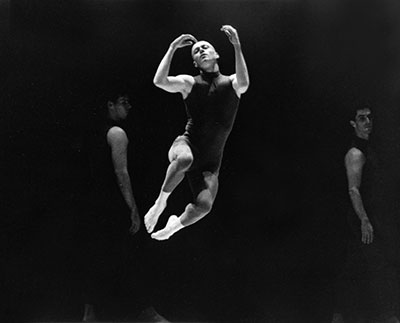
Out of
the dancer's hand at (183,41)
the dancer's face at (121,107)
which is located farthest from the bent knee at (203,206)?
the dancer's hand at (183,41)

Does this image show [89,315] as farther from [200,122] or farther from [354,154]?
[354,154]

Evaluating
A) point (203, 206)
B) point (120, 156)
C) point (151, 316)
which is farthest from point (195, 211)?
point (151, 316)

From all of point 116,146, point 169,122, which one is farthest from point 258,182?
point 116,146

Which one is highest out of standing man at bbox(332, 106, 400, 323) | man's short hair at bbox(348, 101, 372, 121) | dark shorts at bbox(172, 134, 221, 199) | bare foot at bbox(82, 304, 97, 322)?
man's short hair at bbox(348, 101, 372, 121)

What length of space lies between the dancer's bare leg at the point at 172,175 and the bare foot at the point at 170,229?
0.16 ft

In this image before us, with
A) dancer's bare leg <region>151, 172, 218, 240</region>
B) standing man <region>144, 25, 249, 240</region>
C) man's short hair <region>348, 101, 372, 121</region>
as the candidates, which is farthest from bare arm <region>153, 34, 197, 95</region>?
man's short hair <region>348, 101, 372, 121</region>

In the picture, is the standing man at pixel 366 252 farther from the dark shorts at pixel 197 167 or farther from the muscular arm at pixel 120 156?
the muscular arm at pixel 120 156

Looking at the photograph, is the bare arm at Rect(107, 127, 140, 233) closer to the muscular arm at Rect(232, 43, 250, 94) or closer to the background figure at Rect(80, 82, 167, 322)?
the background figure at Rect(80, 82, 167, 322)

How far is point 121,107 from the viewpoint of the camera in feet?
12.2

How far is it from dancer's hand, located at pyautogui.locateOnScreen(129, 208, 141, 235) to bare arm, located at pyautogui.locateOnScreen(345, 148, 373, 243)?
1.25 metres

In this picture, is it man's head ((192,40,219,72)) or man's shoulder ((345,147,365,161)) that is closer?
man's head ((192,40,219,72))

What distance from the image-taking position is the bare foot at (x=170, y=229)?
367 cm

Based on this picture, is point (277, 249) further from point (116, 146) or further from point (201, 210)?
point (116, 146)

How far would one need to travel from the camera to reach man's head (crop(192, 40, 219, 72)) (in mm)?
3660
